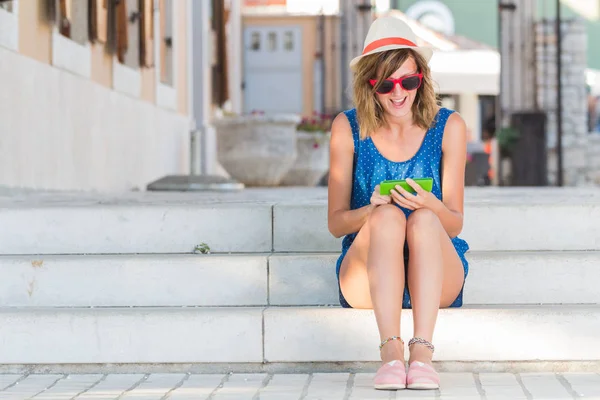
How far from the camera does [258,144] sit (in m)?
13.2

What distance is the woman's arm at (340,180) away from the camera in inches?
165

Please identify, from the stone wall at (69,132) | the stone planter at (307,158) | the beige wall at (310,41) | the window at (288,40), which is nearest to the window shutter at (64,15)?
the stone wall at (69,132)

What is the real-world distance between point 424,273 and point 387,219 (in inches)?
8.1

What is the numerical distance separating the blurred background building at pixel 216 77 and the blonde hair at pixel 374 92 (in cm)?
330

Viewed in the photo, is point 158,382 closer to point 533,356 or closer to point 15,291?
point 15,291

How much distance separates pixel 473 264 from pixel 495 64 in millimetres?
16627

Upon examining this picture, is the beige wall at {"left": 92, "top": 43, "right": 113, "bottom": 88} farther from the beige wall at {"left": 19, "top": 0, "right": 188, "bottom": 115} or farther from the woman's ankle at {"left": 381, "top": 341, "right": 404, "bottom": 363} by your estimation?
the woman's ankle at {"left": 381, "top": 341, "right": 404, "bottom": 363}

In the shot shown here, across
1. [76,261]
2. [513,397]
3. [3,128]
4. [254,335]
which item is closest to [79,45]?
[3,128]

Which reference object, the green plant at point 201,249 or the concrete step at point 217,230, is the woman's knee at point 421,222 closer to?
the concrete step at point 217,230

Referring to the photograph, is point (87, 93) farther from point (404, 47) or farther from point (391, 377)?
point (391, 377)

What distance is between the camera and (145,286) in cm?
459

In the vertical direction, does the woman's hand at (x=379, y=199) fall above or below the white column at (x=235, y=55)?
below

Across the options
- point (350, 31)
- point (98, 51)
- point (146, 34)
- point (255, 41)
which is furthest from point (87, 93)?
point (255, 41)

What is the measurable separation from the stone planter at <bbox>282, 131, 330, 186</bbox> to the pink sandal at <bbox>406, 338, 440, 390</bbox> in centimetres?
1088
